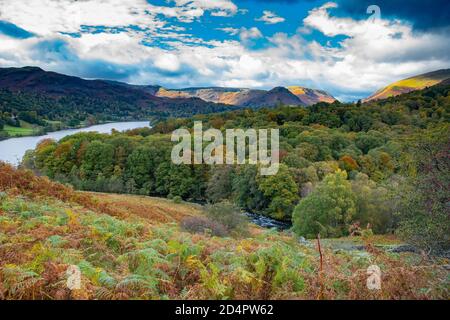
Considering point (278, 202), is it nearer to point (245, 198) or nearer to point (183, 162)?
point (245, 198)

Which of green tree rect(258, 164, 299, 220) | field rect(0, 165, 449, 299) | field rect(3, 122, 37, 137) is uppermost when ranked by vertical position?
field rect(3, 122, 37, 137)

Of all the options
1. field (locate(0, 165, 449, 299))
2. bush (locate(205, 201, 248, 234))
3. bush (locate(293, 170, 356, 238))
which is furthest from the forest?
field (locate(0, 165, 449, 299))

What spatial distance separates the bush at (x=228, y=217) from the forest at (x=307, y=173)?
4.75 meters

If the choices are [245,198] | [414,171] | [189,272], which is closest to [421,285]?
[189,272]

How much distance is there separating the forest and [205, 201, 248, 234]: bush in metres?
4.75

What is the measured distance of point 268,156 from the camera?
6656 centimetres

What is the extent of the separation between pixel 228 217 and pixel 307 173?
30.1 meters

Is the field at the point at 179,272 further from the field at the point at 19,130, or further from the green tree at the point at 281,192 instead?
the field at the point at 19,130

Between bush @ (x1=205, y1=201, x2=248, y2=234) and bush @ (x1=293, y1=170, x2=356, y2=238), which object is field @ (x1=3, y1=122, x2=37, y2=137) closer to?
bush @ (x1=205, y1=201, x2=248, y2=234)

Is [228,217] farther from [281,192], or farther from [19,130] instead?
[19,130]

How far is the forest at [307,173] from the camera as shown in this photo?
16.5 meters

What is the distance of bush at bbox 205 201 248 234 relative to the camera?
30422 millimetres

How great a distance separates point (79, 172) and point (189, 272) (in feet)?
246
